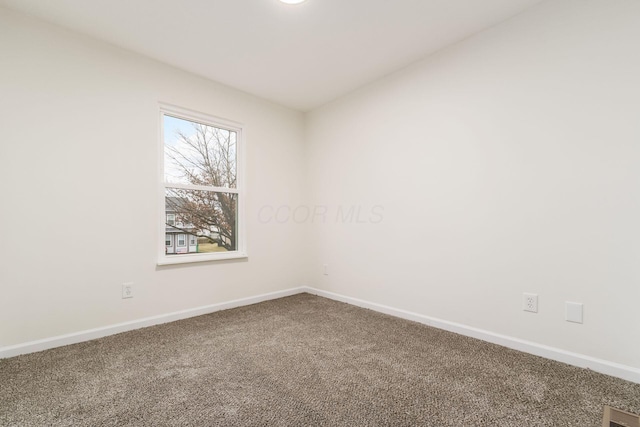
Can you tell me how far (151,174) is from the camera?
106 inches

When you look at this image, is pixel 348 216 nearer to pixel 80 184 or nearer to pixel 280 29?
pixel 280 29

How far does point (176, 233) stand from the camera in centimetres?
292

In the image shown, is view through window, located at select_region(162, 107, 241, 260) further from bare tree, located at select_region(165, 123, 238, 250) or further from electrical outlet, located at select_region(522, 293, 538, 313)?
electrical outlet, located at select_region(522, 293, 538, 313)

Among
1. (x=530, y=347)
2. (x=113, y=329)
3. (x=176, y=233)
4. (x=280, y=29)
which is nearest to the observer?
(x=530, y=347)

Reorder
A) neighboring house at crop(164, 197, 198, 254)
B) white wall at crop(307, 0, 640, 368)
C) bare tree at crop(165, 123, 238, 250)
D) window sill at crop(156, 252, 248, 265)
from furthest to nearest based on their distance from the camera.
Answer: bare tree at crop(165, 123, 238, 250), neighboring house at crop(164, 197, 198, 254), window sill at crop(156, 252, 248, 265), white wall at crop(307, 0, 640, 368)

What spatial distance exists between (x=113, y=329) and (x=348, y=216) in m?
2.43

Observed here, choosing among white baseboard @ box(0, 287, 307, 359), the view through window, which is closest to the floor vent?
white baseboard @ box(0, 287, 307, 359)

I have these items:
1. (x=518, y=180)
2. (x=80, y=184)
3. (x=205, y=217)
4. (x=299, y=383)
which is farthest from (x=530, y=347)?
(x=80, y=184)

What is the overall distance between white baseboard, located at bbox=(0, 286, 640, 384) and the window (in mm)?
522

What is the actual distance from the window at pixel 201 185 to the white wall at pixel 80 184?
148mm

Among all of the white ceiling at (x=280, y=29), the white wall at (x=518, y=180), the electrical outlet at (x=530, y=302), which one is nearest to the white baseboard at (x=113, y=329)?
the white wall at (x=518, y=180)

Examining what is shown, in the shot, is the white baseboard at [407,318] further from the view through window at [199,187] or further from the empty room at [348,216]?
the view through window at [199,187]

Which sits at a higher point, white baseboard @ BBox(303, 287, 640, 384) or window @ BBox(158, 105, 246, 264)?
window @ BBox(158, 105, 246, 264)

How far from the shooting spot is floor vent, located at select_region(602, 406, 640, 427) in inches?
51.3
